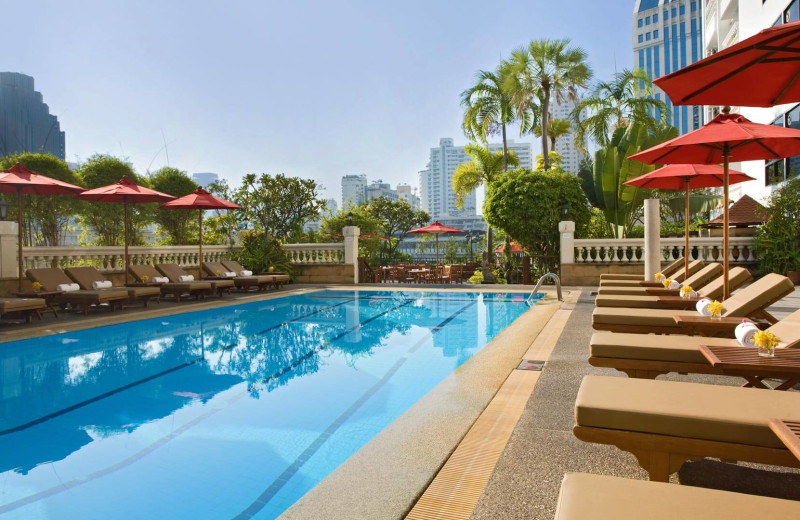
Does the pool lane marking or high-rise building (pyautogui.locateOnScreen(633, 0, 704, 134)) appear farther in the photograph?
high-rise building (pyautogui.locateOnScreen(633, 0, 704, 134))

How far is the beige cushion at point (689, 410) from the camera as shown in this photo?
2287 mm

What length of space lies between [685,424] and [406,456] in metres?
1.55

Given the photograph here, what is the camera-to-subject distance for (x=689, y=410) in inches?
95.3

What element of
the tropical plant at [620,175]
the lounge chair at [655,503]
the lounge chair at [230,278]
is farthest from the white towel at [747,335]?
the tropical plant at [620,175]

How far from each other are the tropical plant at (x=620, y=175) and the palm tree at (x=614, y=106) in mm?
1742

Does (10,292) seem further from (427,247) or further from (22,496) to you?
(427,247)

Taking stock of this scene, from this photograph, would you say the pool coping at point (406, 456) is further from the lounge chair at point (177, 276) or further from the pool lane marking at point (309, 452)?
the lounge chair at point (177, 276)

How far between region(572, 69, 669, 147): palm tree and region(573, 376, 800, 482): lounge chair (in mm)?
18577

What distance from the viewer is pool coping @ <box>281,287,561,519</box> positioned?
8.25ft

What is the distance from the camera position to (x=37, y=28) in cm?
1669

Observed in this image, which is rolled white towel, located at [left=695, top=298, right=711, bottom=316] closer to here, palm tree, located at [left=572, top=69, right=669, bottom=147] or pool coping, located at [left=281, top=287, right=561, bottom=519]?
pool coping, located at [left=281, top=287, right=561, bottom=519]

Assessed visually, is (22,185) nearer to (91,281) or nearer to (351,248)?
(91,281)

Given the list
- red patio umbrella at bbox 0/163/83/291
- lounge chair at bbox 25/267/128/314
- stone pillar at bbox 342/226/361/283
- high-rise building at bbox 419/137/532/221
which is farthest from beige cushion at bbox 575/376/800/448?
high-rise building at bbox 419/137/532/221

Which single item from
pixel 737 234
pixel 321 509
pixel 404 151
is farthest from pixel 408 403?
pixel 404 151
